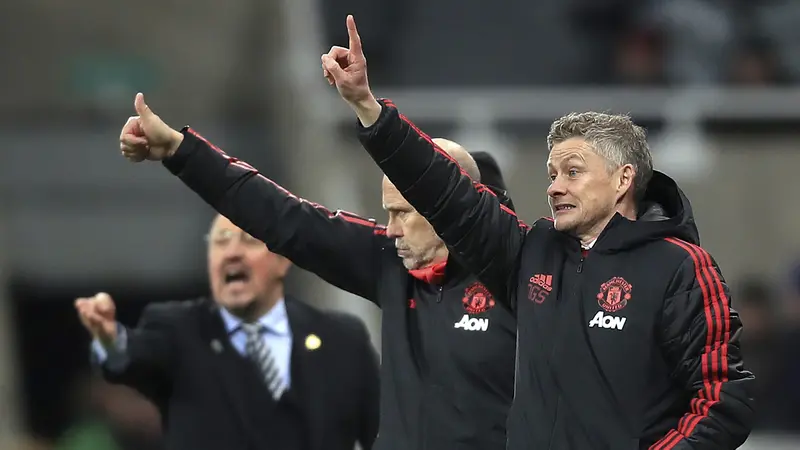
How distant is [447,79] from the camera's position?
9.87 m

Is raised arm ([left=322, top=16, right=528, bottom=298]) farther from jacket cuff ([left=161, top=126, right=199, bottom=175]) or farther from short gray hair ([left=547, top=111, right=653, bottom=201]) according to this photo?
jacket cuff ([left=161, top=126, right=199, bottom=175])

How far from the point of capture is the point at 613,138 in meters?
3.61

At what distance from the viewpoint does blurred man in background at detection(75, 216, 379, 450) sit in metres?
4.97

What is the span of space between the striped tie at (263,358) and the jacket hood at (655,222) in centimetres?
180

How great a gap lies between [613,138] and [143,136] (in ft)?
4.01

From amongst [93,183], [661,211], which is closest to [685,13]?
[93,183]

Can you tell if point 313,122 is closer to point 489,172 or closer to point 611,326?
point 489,172

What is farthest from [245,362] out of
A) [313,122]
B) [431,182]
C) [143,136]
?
[313,122]

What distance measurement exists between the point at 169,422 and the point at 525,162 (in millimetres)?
4557

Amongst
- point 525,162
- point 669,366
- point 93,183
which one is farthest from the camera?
point 93,183

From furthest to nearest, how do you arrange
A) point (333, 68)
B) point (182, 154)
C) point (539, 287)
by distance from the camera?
1. point (182, 154)
2. point (539, 287)
3. point (333, 68)

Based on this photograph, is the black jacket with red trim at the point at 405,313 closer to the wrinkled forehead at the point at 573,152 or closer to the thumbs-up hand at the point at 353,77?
the wrinkled forehead at the point at 573,152

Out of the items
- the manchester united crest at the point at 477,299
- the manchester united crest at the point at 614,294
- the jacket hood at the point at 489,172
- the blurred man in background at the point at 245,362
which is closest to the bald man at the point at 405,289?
the manchester united crest at the point at 477,299

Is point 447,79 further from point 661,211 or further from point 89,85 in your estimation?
point 661,211
